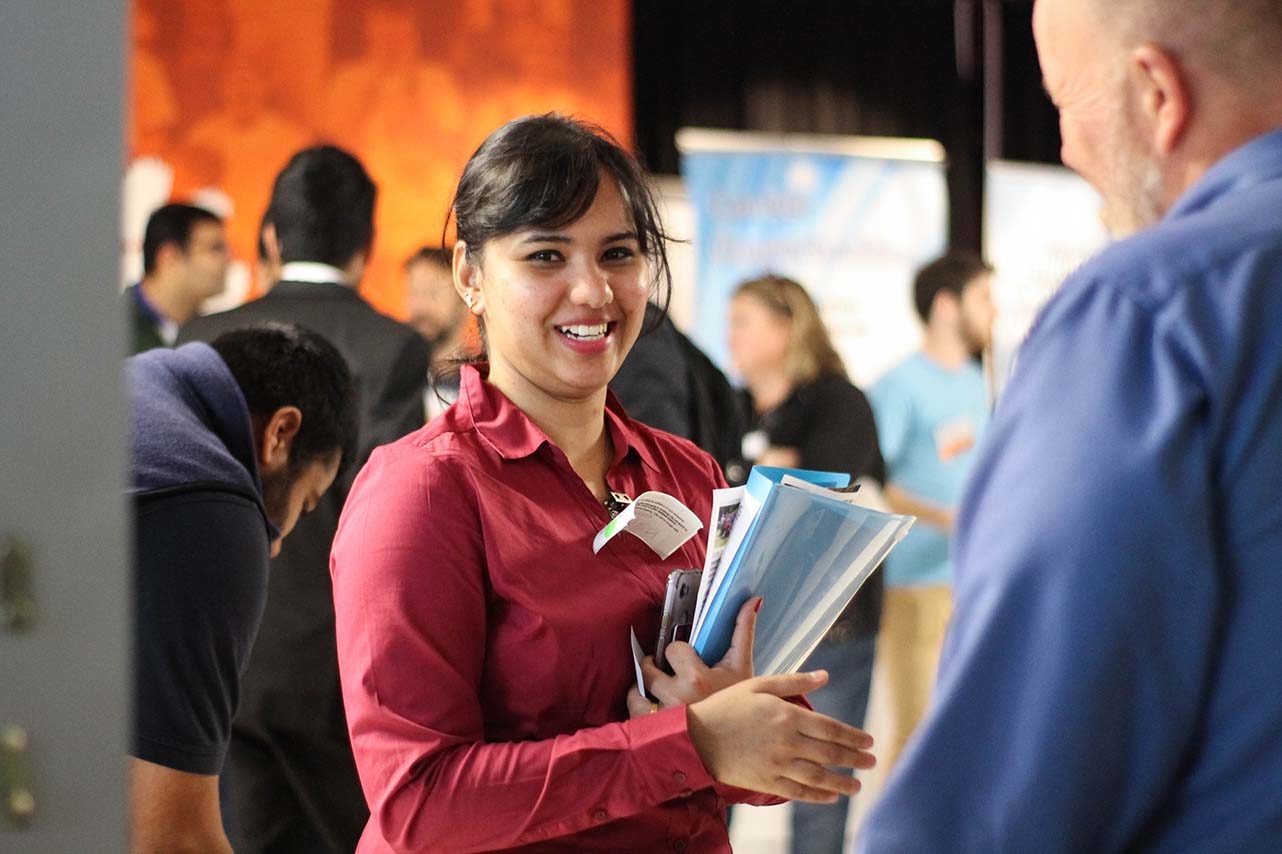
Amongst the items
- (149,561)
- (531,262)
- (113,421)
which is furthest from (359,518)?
(113,421)

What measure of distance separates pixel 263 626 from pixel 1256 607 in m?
2.31

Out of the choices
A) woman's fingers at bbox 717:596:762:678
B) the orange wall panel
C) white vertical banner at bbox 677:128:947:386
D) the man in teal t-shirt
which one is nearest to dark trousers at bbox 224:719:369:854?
woman's fingers at bbox 717:596:762:678

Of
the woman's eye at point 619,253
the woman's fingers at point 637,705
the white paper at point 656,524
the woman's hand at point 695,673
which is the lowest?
the woman's fingers at point 637,705

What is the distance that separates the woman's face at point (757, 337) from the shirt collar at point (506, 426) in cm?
254

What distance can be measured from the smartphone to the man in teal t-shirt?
346cm

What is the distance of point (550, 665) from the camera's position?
152 centimetres

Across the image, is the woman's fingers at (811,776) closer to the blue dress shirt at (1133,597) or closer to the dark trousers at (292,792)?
the blue dress shirt at (1133,597)

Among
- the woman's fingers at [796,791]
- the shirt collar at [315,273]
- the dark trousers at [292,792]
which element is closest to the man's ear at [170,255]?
the shirt collar at [315,273]

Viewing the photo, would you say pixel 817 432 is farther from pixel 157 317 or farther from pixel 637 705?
pixel 637 705

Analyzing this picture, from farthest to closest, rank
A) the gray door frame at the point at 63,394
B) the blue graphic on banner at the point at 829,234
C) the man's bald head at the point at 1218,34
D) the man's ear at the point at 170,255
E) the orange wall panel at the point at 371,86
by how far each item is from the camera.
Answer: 1. the blue graphic on banner at the point at 829,234
2. the orange wall panel at the point at 371,86
3. the man's ear at the point at 170,255
4. the man's bald head at the point at 1218,34
5. the gray door frame at the point at 63,394

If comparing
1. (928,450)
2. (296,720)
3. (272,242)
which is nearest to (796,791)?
(296,720)

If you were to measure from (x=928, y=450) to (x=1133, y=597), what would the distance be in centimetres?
454

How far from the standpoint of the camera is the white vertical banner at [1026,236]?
8.55 m

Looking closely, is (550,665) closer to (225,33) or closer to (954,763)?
(954,763)
